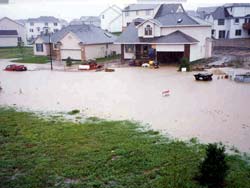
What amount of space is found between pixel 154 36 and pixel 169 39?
263cm

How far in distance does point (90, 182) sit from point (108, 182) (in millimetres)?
492

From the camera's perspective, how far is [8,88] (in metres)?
23.3

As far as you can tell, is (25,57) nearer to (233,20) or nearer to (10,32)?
(10,32)

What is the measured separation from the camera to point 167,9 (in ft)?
177

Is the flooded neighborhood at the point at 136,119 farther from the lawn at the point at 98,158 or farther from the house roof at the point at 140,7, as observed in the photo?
the house roof at the point at 140,7

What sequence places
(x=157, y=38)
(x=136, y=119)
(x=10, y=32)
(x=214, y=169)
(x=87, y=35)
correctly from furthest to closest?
(x=10, y=32)
(x=87, y=35)
(x=157, y=38)
(x=136, y=119)
(x=214, y=169)

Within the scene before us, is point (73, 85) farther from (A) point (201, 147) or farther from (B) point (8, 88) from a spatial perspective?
(A) point (201, 147)

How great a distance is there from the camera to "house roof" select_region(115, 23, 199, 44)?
32781 millimetres

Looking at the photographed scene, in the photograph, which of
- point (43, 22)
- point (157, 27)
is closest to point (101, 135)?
point (157, 27)

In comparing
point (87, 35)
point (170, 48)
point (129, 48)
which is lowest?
point (170, 48)

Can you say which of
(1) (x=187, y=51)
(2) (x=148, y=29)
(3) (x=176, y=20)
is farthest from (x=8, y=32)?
(1) (x=187, y=51)

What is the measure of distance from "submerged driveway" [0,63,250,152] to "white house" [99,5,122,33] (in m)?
42.4

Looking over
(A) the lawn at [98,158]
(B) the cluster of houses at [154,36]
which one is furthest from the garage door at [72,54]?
(A) the lawn at [98,158]

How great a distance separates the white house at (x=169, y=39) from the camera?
33.2 metres
